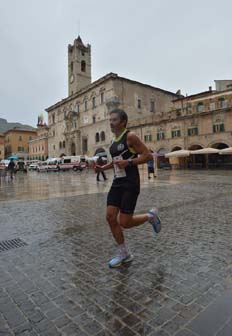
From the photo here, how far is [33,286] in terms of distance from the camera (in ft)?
8.51

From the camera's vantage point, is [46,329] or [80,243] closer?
[46,329]

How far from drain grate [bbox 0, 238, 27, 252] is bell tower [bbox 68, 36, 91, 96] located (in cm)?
5623

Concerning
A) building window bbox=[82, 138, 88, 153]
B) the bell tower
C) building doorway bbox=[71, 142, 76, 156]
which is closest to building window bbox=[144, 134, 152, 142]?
building window bbox=[82, 138, 88, 153]

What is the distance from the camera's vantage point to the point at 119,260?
3092 millimetres

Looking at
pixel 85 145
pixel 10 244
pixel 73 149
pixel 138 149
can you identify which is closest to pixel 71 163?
pixel 85 145

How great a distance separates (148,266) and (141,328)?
114 centimetres

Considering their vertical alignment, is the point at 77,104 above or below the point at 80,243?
above

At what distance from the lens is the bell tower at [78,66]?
55781mm

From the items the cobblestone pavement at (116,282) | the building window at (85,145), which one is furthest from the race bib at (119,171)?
the building window at (85,145)

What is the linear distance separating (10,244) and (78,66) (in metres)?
59.1

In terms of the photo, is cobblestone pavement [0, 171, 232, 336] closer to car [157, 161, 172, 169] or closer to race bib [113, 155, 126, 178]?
race bib [113, 155, 126, 178]

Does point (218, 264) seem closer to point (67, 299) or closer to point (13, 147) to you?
point (67, 299)

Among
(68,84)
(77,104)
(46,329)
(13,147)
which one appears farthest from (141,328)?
(13,147)

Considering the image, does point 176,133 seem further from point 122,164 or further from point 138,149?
point 122,164
